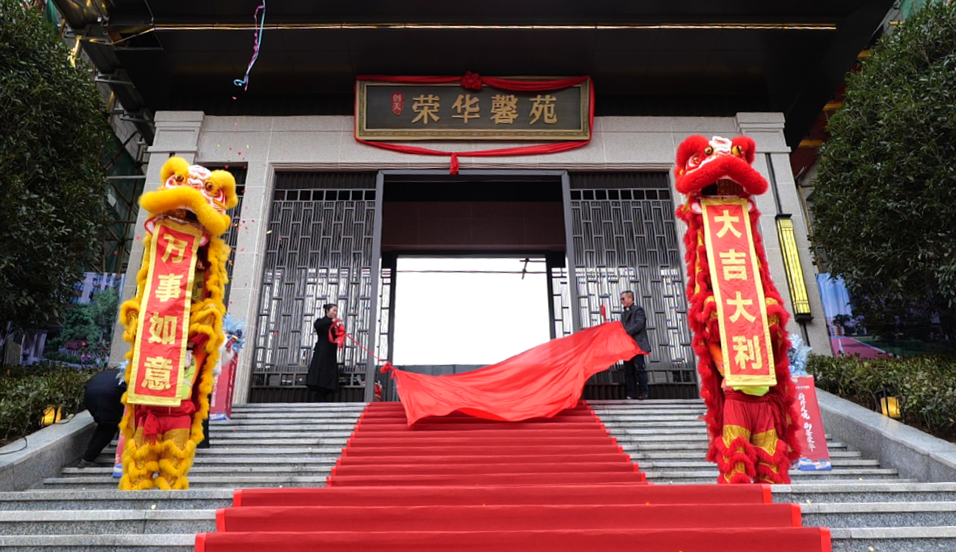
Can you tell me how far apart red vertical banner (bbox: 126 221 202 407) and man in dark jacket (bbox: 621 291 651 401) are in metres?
4.40

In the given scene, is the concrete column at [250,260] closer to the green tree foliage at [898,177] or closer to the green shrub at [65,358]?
the green shrub at [65,358]

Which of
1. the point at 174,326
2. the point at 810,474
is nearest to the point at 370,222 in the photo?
the point at 174,326

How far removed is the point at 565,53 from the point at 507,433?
532 cm

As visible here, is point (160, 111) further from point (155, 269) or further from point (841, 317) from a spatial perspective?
point (841, 317)

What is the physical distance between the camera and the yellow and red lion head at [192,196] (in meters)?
4.09

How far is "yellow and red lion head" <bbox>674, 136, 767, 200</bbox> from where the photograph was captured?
414 centimetres

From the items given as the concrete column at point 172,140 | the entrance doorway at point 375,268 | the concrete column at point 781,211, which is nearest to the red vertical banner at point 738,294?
the entrance doorway at point 375,268

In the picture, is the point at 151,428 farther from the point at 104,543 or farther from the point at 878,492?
the point at 878,492

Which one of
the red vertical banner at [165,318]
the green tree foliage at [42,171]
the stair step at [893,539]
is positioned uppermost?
the green tree foliage at [42,171]

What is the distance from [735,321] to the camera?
3.93 meters

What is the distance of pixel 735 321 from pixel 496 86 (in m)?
5.76

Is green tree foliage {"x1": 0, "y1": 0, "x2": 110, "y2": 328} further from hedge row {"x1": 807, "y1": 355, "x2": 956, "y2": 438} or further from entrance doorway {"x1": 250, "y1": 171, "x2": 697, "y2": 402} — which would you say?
hedge row {"x1": 807, "y1": 355, "x2": 956, "y2": 438}

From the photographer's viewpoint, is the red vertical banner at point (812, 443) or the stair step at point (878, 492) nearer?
the stair step at point (878, 492)

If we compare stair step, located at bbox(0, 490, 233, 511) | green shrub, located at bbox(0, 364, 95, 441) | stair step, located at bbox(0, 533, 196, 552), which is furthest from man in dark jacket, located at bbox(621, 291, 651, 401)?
green shrub, located at bbox(0, 364, 95, 441)
